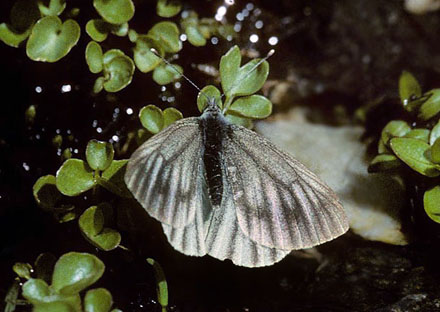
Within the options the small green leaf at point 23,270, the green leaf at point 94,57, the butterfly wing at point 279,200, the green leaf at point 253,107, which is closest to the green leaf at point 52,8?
the green leaf at point 94,57

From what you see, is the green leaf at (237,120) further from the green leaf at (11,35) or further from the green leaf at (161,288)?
the green leaf at (11,35)

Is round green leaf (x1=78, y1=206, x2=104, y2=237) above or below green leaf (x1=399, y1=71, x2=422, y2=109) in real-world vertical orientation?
below

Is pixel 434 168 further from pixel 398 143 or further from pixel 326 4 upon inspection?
pixel 326 4

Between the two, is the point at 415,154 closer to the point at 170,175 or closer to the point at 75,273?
the point at 170,175

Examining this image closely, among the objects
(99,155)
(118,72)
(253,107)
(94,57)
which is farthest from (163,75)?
(99,155)

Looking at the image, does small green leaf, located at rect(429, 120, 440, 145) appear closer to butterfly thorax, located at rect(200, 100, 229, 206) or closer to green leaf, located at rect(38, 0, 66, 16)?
butterfly thorax, located at rect(200, 100, 229, 206)

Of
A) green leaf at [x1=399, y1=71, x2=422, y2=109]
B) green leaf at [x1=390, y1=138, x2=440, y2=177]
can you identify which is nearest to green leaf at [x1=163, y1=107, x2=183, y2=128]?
green leaf at [x1=390, y1=138, x2=440, y2=177]
